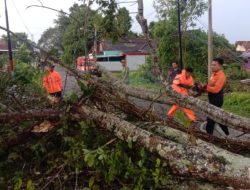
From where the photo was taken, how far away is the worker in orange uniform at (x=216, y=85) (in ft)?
23.0

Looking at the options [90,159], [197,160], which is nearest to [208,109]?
[197,160]

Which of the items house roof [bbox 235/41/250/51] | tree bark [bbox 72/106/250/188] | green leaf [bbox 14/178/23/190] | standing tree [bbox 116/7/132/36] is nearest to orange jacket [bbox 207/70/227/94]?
standing tree [bbox 116/7/132/36]

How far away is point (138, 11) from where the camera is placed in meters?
4.71

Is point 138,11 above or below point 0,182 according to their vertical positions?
above

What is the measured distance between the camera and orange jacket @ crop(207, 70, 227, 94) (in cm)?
709

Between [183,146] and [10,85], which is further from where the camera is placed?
[10,85]

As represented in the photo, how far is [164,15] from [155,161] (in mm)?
24030

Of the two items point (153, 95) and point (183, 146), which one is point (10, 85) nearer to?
point (153, 95)

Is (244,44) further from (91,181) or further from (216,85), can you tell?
(91,181)

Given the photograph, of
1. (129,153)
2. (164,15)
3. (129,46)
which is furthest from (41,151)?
(129,46)

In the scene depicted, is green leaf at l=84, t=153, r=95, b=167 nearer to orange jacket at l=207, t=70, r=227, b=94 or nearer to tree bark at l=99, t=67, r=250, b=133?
tree bark at l=99, t=67, r=250, b=133

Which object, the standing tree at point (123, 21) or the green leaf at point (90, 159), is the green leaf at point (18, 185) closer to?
the green leaf at point (90, 159)

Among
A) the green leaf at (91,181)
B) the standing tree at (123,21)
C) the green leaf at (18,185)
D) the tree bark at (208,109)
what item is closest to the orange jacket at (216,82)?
the standing tree at (123,21)

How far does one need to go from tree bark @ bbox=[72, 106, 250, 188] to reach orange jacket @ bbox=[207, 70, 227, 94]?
3.72 meters
